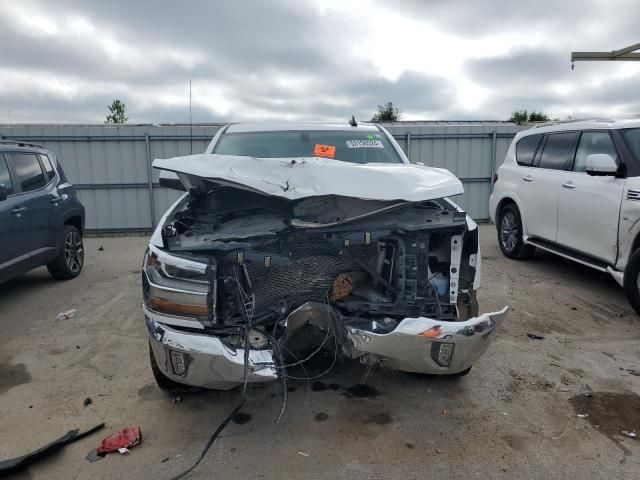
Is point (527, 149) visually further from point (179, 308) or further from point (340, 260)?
point (179, 308)

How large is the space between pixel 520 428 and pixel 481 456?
1.40ft

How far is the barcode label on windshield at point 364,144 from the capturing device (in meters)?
4.47

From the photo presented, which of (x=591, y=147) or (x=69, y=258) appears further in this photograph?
(x=69, y=258)

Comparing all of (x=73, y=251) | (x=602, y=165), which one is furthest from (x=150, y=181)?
(x=602, y=165)

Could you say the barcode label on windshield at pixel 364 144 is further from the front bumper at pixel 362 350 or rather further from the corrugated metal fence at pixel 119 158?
the corrugated metal fence at pixel 119 158

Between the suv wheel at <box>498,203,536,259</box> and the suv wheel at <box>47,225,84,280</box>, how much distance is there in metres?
6.16

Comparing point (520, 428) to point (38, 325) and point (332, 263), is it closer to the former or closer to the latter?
point (332, 263)

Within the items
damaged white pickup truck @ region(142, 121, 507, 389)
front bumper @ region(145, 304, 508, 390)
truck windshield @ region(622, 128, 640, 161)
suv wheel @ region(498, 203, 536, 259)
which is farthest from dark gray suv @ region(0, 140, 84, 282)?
truck windshield @ region(622, 128, 640, 161)

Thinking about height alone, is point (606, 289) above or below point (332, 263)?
below

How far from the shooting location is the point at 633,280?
15.5 ft

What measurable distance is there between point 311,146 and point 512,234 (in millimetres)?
4293

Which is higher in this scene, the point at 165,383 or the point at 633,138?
the point at 633,138

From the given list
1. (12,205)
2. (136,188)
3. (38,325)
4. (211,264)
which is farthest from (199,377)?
(136,188)

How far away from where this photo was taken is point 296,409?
10.5 feet
